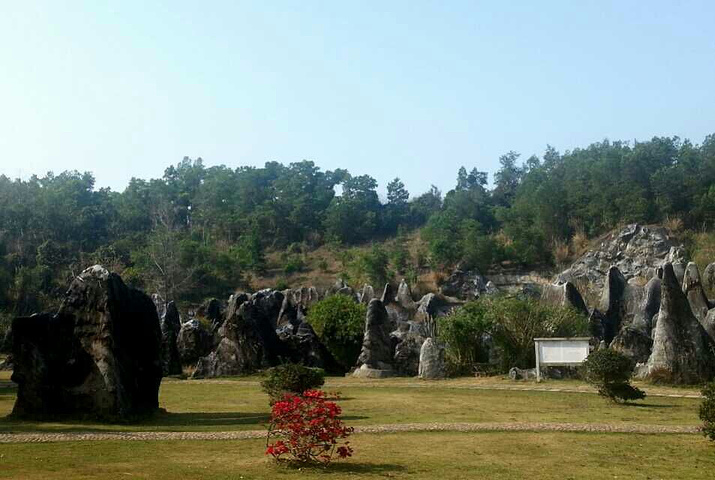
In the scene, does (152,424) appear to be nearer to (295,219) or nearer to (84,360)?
(84,360)

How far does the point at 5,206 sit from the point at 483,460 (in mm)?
76937

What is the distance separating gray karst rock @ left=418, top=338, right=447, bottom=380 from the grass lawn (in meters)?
3.11

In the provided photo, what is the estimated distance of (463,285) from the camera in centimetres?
6869

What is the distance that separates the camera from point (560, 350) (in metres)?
26.0

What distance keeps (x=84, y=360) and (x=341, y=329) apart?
20.3 m

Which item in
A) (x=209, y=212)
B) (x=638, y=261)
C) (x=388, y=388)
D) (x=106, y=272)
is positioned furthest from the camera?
(x=209, y=212)

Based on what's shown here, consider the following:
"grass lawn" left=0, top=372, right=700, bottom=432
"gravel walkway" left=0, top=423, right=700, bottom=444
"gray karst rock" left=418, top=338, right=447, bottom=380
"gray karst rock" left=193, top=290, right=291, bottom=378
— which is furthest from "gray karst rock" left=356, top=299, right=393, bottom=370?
"gravel walkway" left=0, top=423, right=700, bottom=444

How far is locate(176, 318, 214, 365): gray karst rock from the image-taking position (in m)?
37.0

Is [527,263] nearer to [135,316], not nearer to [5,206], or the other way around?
[5,206]

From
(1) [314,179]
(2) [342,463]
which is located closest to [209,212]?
(1) [314,179]

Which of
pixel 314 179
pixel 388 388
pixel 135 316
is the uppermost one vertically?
pixel 314 179

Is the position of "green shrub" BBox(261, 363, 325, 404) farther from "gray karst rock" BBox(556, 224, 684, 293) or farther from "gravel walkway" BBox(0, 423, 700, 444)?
"gray karst rock" BBox(556, 224, 684, 293)

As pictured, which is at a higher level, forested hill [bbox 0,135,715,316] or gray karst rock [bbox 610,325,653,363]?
forested hill [bbox 0,135,715,316]

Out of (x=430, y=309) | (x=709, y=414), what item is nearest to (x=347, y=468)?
(x=709, y=414)
